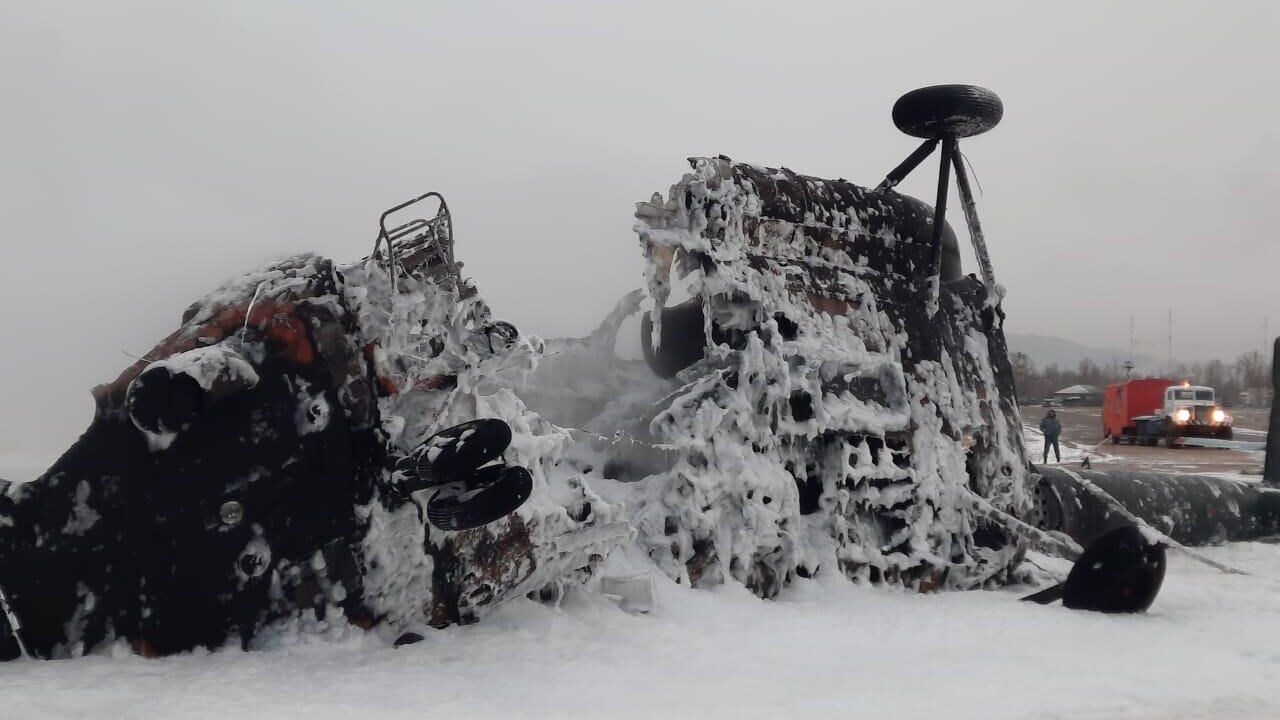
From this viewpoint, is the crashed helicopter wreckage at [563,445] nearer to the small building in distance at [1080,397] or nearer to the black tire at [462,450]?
the black tire at [462,450]

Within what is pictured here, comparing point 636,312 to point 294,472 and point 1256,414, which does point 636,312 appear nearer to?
point 294,472

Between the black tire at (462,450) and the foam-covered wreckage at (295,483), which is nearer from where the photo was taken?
the foam-covered wreckage at (295,483)

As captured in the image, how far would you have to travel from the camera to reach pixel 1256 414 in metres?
46.1

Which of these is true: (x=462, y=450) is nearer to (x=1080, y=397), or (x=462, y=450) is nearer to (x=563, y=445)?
(x=563, y=445)

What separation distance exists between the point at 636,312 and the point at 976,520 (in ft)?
8.24

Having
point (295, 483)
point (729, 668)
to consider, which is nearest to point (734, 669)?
point (729, 668)

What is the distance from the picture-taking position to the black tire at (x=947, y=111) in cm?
581

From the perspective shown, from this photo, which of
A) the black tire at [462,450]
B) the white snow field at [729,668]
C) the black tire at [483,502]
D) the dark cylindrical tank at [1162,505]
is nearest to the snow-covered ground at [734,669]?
the white snow field at [729,668]

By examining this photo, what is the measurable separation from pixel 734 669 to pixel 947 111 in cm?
418

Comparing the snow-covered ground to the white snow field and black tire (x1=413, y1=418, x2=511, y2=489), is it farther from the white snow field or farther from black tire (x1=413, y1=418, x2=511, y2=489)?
black tire (x1=413, y1=418, x2=511, y2=489)

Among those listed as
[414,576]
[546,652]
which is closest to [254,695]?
[414,576]

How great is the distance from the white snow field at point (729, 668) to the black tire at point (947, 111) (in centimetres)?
320

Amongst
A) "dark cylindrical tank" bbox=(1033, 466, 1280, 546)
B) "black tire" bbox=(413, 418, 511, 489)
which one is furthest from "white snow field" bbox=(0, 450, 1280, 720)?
"dark cylindrical tank" bbox=(1033, 466, 1280, 546)

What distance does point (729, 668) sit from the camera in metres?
3.35
